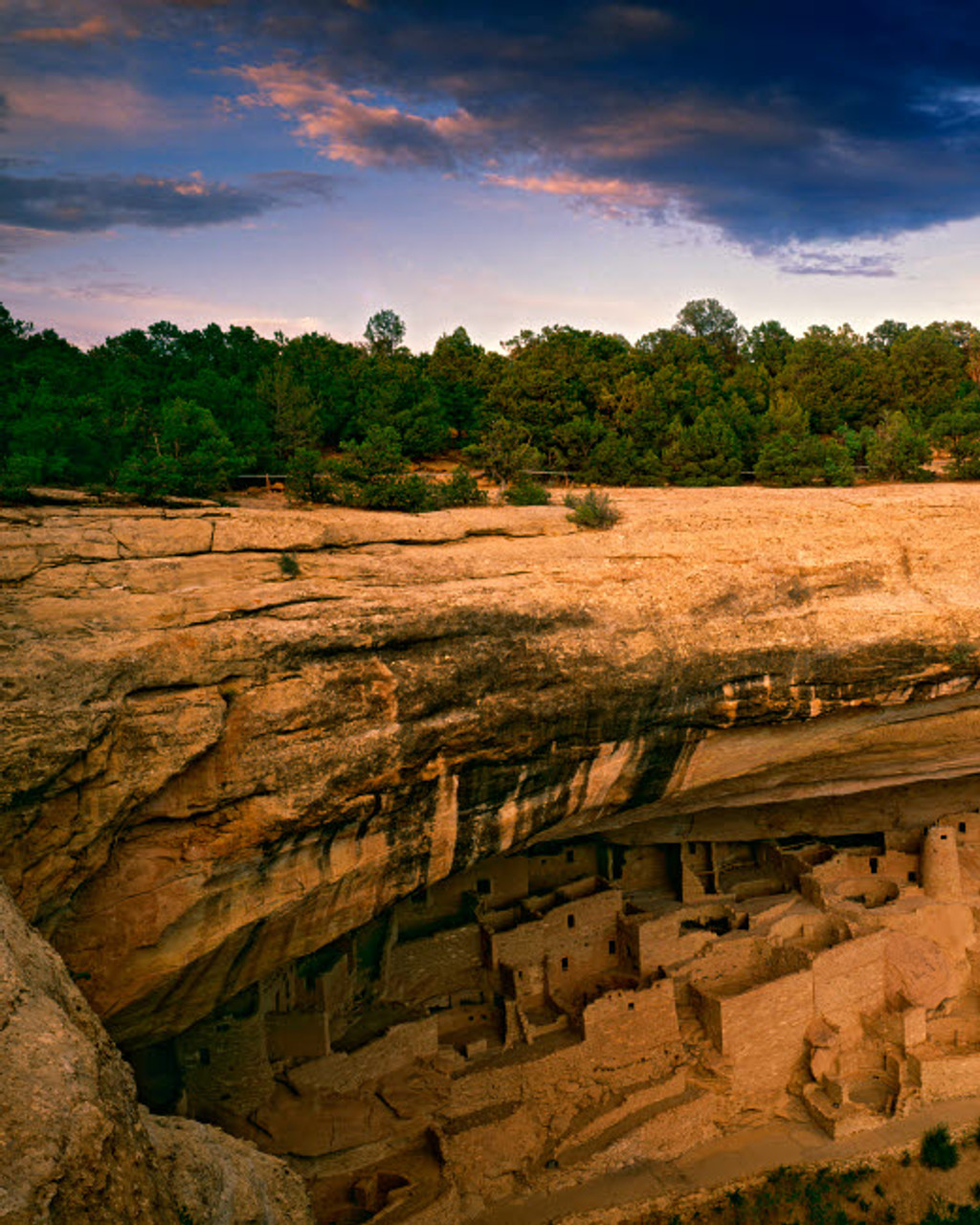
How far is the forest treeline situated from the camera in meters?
15.4

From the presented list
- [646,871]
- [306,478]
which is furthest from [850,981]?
[306,478]

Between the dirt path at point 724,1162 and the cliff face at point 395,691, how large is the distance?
233 inches

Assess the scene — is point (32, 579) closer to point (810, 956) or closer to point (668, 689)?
point (668, 689)

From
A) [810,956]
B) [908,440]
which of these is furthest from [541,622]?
[908,440]

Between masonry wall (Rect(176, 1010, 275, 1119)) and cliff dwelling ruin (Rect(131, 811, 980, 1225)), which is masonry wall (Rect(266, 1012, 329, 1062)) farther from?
masonry wall (Rect(176, 1010, 275, 1119))

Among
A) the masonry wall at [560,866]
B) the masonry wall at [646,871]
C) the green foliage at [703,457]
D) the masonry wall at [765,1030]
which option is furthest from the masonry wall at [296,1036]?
the green foliage at [703,457]

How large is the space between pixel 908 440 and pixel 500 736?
46.8 feet

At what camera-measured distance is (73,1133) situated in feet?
13.9

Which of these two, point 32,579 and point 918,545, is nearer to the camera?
point 32,579

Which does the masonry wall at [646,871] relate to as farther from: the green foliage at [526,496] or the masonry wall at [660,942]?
the green foliage at [526,496]

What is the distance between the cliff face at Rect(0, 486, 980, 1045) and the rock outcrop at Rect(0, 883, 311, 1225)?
3053mm

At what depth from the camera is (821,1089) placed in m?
16.8

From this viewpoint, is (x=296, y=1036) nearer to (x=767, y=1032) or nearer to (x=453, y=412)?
(x=767, y=1032)

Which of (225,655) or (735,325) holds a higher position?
(735,325)
